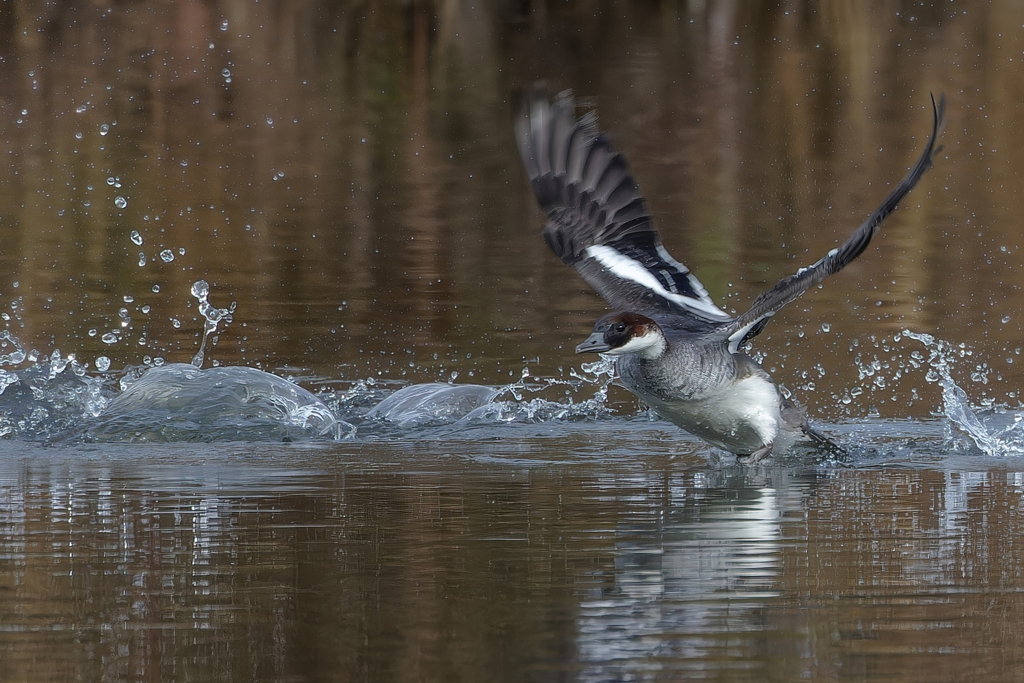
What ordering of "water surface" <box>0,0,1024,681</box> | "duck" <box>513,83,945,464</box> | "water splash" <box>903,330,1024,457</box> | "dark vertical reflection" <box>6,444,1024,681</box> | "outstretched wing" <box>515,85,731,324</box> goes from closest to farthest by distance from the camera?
1. "dark vertical reflection" <box>6,444,1024,681</box>
2. "water surface" <box>0,0,1024,681</box>
3. "duck" <box>513,83,945,464</box>
4. "water splash" <box>903,330,1024,457</box>
5. "outstretched wing" <box>515,85,731,324</box>

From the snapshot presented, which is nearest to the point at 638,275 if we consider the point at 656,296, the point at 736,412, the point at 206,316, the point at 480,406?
the point at 656,296

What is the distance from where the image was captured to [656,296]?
8.86m

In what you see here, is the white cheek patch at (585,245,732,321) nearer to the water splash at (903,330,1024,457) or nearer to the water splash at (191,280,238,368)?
the water splash at (903,330,1024,457)

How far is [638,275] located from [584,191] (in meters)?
0.54

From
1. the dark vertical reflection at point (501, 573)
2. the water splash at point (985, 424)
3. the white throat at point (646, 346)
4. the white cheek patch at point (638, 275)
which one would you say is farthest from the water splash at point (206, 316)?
the water splash at point (985, 424)

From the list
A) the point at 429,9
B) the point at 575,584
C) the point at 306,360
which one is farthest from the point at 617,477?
the point at 429,9

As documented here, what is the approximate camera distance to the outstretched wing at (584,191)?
29.9 feet

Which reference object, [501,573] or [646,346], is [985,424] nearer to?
[646,346]

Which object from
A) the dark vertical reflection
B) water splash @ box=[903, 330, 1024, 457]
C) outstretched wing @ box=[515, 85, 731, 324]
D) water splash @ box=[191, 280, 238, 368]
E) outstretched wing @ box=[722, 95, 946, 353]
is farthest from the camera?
water splash @ box=[191, 280, 238, 368]

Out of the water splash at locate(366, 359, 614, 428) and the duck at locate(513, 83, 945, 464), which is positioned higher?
the duck at locate(513, 83, 945, 464)

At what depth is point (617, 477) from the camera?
7160 millimetres

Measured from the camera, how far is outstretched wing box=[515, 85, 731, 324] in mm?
9109

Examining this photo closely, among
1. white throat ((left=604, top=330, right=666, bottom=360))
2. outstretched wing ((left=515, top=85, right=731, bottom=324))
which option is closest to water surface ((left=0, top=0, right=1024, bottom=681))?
white throat ((left=604, top=330, right=666, bottom=360))

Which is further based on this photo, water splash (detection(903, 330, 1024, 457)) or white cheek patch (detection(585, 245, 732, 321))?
white cheek patch (detection(585, 245, 732, 321))
